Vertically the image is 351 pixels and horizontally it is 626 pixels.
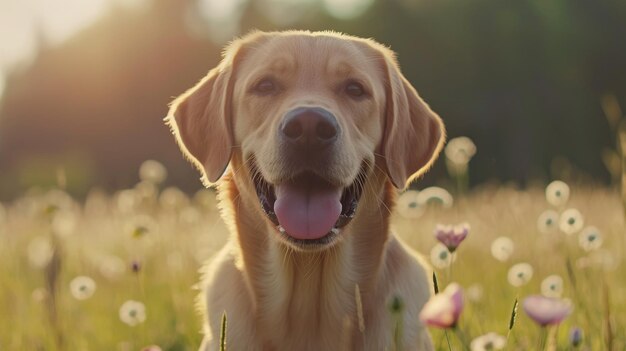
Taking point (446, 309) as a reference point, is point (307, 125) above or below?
above

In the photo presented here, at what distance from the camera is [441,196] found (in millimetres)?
4113

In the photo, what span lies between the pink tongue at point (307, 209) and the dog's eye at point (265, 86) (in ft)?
2.03

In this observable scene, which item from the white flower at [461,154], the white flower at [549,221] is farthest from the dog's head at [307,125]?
the white flower at [549,221]

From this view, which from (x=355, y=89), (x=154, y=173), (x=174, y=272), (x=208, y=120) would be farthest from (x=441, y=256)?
(x=174, y=272)

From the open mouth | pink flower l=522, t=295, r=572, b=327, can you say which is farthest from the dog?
pink flower l=522, t=295, r=572, b=327

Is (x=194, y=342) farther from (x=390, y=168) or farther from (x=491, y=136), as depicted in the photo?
(x=491, y=136)

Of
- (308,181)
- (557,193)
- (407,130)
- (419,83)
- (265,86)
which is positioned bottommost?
(557,193)

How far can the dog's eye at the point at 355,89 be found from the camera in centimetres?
418

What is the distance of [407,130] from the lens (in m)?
4.36

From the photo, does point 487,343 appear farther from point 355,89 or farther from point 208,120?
point 208,120

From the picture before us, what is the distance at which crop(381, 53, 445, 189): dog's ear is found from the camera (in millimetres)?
4227

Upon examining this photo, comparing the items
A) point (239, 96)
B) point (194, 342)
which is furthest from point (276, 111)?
point (194, 342)

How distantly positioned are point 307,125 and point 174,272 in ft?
10.1

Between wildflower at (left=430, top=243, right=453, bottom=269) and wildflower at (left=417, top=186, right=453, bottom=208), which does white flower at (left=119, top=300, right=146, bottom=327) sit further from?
wildflower at (left=417, top=186, right=453, bottom=208)
